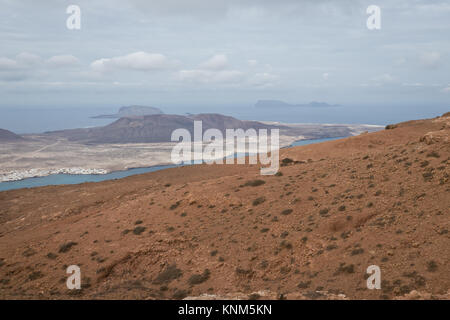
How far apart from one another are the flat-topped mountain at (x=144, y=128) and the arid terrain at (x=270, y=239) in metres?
124

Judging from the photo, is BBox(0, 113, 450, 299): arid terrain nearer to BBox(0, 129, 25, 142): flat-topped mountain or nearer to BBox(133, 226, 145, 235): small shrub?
BBox(133, 226, 145, 235): small shrub

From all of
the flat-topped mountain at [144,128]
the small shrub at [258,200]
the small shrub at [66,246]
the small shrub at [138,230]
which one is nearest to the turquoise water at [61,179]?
the flat-topped mountain at [144,128]

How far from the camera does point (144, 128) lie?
15425cm

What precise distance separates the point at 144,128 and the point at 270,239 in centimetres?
14889

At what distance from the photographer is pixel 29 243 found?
1683 centimetres

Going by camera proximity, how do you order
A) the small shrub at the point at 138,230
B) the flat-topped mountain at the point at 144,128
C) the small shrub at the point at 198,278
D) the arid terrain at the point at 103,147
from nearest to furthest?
the small shrub at the point at 198,278
the small shrub at the point at 138,230
the arid terrain at the point at 103,147
the flat-topped mountain at the point at 144,128

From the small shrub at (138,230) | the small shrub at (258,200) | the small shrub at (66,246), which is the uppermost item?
the small shrub at (258,200)

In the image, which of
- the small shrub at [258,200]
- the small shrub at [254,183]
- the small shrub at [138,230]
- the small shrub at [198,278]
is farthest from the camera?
the small shrub at [254,183]

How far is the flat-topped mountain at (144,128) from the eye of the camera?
14114 centimetres

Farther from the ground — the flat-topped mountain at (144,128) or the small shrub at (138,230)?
the flat-topped mountain at (144,128)

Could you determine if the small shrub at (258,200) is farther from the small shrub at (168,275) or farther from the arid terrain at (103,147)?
the arid terrain at (103,147)

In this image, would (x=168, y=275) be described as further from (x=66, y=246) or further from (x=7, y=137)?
(x=7, y=137)

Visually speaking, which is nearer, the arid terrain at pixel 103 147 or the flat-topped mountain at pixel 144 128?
the arid terrain at pixel 103 147

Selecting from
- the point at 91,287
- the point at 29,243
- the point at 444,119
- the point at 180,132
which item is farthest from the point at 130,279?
the point at 180,132
